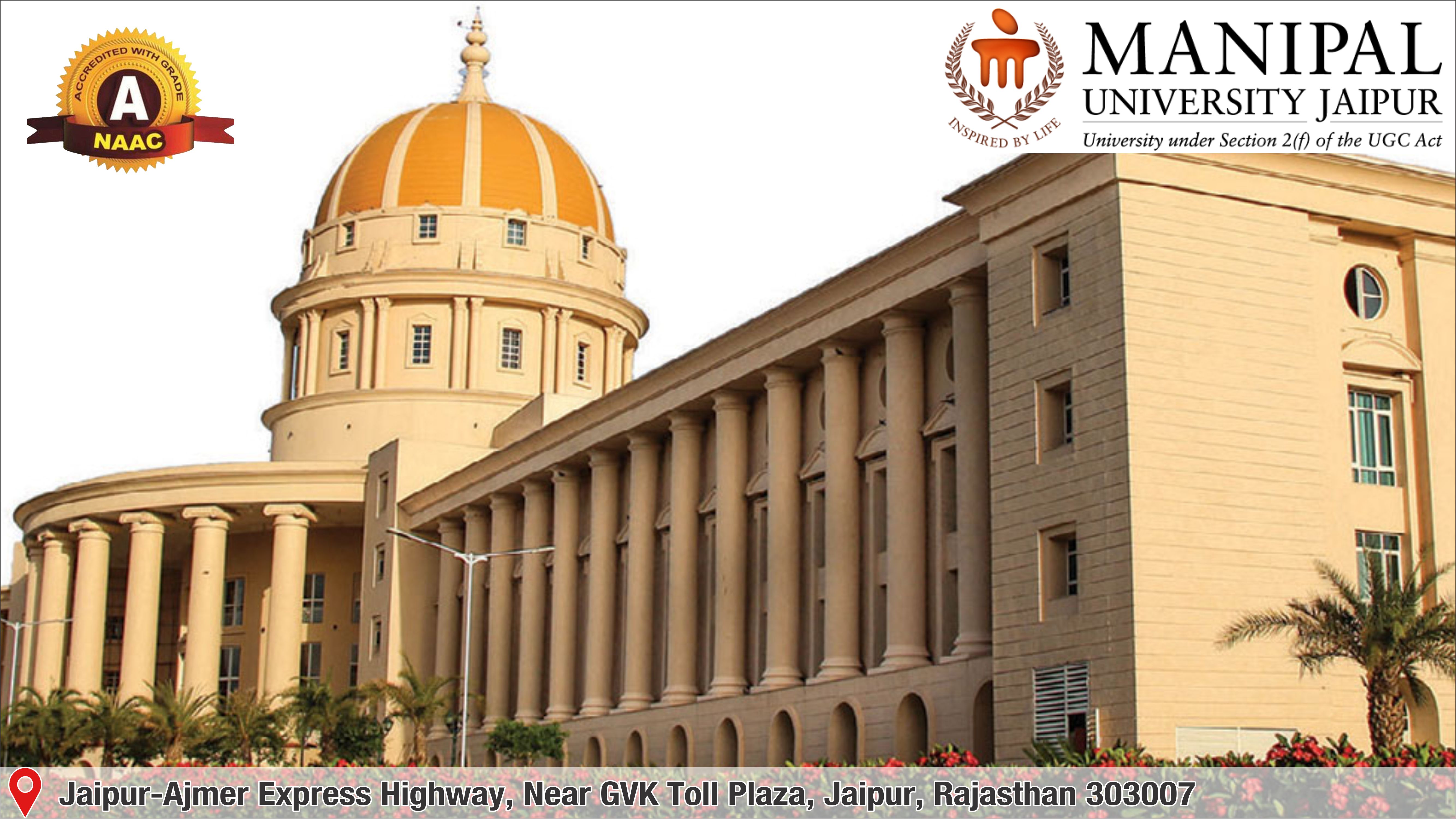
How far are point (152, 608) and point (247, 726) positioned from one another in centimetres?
1499

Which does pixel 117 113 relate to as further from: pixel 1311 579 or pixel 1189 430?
pixel 1311 579

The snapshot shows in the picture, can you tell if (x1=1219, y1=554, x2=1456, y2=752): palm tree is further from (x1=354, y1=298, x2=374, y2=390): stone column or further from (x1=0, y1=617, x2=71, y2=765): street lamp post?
(x1=354, y1=298, x2=374, y2=390): stone column

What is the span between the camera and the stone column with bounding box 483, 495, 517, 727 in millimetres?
58469

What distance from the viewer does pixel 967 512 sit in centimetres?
3672

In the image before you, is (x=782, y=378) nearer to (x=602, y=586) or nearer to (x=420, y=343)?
Answer: (x=602, y=586)

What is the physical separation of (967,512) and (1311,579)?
6.60 meters

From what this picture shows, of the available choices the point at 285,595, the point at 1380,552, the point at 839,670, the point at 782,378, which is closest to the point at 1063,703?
the point at 1380,552

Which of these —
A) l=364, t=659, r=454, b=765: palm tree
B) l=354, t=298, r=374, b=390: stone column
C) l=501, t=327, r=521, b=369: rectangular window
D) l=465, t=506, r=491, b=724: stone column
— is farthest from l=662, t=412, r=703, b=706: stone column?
l=354, t=298, r=374, b=390: stone column

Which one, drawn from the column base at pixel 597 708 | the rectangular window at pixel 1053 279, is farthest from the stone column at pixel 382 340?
the rectangular window at pixel 1053 279

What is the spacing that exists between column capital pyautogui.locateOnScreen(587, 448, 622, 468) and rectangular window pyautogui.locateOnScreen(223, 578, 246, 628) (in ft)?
77.6

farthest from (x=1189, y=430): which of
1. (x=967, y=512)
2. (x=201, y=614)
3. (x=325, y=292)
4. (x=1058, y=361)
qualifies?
(x=325, y=292)

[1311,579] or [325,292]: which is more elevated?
[325,292]

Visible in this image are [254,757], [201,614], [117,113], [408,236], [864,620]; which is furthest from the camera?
[408,236]

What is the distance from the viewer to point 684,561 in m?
48.1
